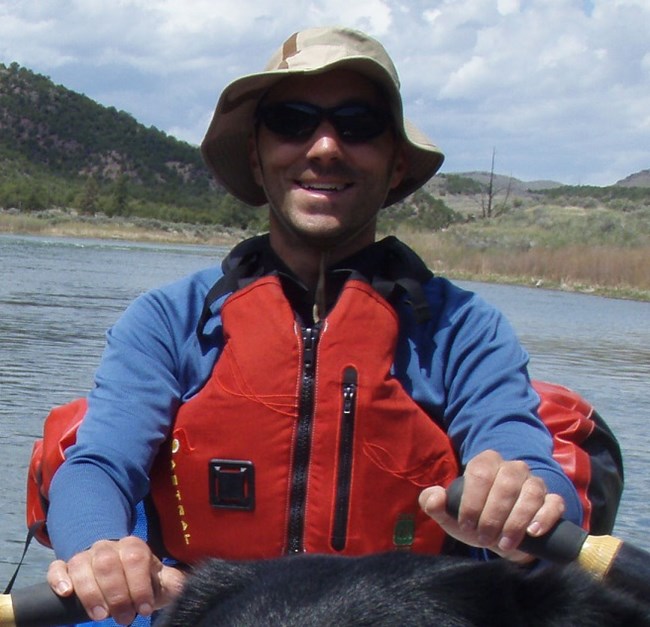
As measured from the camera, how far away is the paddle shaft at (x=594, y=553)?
5.08 feet

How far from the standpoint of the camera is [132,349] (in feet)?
8.22

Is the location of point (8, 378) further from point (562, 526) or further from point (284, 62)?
point (562, 526)

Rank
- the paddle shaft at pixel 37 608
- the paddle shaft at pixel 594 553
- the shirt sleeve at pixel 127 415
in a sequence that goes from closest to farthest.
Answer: the paddle shaft at pixel 594 553 < the paddle shaft at pixel 37 608 < the shirt sleeve at pixel 127 415

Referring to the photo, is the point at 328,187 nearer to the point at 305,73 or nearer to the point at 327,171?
the point at 327,171

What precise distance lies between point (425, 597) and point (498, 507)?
49 cm

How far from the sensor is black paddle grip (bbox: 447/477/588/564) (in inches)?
66.7

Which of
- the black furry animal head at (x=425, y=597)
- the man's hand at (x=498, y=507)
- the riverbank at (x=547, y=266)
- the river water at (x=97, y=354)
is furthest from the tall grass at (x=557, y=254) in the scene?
the black furry animal head at (x=425, y=597)

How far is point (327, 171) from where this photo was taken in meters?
2.60

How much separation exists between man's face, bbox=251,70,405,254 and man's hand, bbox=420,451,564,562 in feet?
3.26

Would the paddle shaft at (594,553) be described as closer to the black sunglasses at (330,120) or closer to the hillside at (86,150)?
the black sunglasses at (330,120)

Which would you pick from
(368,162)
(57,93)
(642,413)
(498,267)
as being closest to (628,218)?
(498,267)

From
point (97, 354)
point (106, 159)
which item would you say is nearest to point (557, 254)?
point (97, 354)

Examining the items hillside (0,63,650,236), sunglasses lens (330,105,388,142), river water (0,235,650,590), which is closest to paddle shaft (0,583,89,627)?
sunglasses lens (330,105,388,142)

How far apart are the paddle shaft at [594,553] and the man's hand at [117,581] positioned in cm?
45
